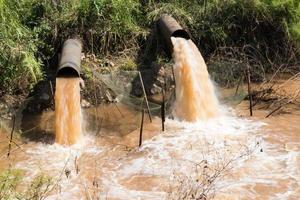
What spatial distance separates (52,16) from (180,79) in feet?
9.91

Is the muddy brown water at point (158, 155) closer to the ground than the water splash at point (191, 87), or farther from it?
closer to the ground

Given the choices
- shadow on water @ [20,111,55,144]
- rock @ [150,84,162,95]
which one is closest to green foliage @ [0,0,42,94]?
shadow on water @ [20,111,55,144]

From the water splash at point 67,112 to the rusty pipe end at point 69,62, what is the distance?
12 cm

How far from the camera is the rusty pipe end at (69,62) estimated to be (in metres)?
7.80

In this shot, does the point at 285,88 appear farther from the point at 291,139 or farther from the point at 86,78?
the point at 86,78

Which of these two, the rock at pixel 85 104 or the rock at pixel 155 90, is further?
the rock at pixel 155 90

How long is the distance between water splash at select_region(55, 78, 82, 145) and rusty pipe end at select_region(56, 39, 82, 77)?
12cm

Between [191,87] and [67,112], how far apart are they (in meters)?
2.21

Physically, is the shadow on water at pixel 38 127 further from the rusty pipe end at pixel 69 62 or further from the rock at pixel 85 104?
the rusty pipe end at pixel 69 62

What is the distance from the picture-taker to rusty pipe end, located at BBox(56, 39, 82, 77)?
780 cm

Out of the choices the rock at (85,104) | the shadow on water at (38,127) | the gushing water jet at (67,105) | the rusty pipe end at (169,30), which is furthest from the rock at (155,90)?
the gushing water jet at (67,105)

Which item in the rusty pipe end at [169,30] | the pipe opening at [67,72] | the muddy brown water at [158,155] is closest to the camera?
the muddy brown water at [158,155]

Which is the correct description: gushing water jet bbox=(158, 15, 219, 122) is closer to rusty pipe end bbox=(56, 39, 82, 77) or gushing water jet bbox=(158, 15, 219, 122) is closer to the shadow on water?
rusty pipe end bbox=(56, 39, 82, 77)

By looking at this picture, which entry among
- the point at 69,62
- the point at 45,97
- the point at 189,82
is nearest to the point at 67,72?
the point at 69,62
